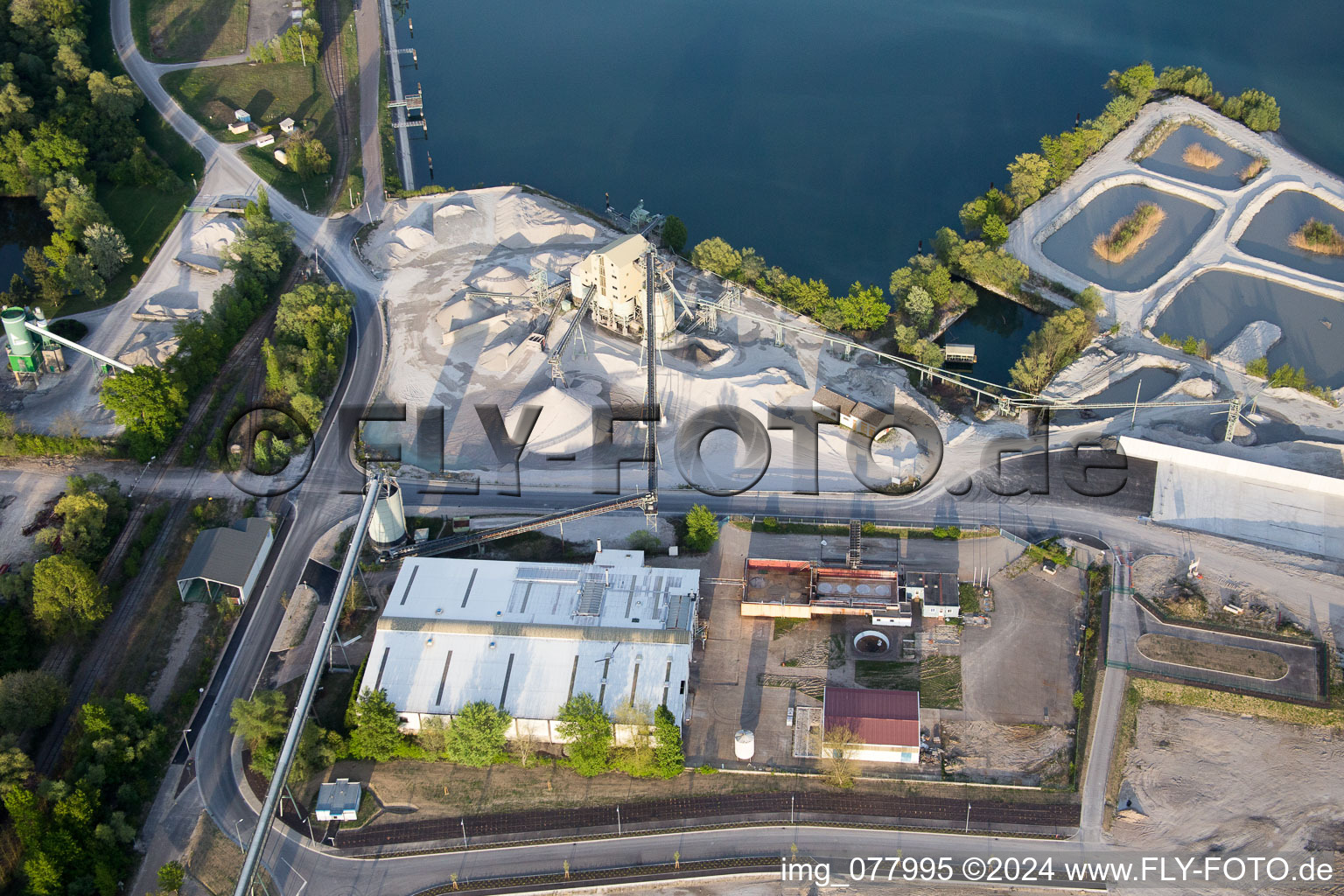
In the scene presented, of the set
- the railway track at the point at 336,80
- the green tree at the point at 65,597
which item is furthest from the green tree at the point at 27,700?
the railway track at the point at 336,80

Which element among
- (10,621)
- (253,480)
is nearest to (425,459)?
(253,480)

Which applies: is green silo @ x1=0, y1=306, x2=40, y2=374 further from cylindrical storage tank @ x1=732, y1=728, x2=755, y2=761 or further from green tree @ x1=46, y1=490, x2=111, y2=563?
cylindrical storage tank @ x1=732, y1=728, x2=755, y2=761

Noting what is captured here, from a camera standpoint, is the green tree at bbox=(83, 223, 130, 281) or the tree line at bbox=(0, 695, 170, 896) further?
the green tree at bbox=(83, 223, 130, 281)

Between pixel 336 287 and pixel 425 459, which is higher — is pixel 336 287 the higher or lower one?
the higher one

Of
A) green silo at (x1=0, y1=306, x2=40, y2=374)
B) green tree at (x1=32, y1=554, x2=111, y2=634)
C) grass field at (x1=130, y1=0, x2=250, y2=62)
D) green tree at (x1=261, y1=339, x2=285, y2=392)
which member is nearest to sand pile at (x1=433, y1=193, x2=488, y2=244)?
green tree at (x1=261, y1=339, x2=285, y2=392)

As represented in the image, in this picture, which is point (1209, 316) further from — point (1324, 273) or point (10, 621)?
point (10, 621)

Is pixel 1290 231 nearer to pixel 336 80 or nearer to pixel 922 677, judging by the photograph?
pixel 922 677

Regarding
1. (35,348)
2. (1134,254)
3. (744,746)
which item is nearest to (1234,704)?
(744,746)
